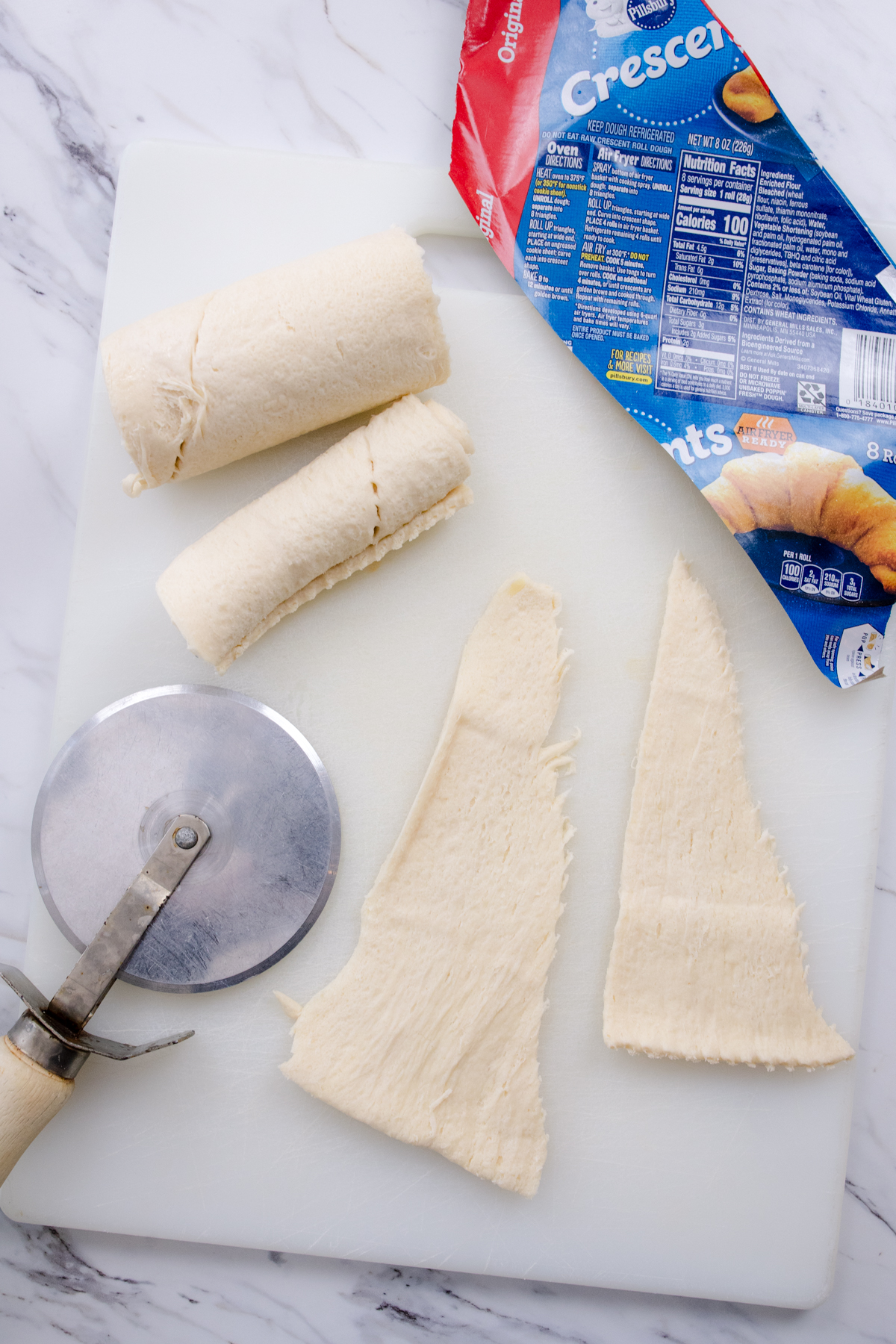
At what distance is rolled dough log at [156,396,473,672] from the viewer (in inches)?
39.4

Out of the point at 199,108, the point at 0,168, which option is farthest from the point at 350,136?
the point at 0,168

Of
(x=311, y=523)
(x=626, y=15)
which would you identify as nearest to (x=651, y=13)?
(x=626, y=15)

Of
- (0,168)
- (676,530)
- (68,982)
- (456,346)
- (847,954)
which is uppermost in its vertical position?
(0,168)

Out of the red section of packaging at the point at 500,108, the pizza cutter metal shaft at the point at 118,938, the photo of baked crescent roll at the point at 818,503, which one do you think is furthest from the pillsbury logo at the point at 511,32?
the pizza cutter metal shaft at the point at 118,938

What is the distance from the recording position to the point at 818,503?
1067 millimetres

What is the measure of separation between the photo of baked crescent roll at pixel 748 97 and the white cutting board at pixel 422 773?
1.14 feet

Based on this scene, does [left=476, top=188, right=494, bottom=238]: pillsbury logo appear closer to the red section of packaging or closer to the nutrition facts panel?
the red section of packaging

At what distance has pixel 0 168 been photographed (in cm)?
114

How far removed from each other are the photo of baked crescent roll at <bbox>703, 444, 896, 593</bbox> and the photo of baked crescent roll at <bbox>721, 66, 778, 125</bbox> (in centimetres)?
41

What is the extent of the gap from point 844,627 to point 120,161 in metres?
1.08

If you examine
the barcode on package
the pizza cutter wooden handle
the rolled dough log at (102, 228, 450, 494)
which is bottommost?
the pizza cutter wooden handle

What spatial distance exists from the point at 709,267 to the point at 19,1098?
48.6 inches

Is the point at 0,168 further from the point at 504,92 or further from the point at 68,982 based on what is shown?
the point at 68,982

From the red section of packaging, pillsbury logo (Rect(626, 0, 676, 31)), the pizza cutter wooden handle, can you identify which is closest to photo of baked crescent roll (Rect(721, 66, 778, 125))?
pillsbury logo (Rect(626, 0, 676, 31))
